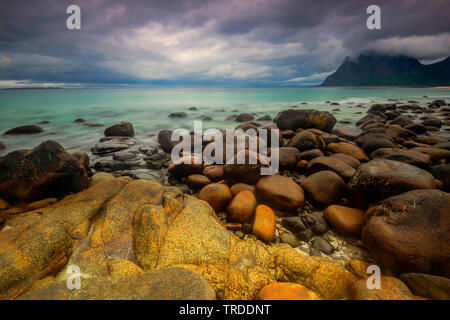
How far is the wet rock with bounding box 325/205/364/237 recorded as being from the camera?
242 cm

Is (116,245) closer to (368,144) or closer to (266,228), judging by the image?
(266,228)

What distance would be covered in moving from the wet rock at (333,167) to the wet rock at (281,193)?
94 centimetres

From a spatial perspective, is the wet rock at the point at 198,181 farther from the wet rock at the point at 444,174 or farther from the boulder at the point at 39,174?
the wet rock at the point at 444,174

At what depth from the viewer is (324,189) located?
302 cm

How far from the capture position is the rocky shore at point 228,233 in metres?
1.60

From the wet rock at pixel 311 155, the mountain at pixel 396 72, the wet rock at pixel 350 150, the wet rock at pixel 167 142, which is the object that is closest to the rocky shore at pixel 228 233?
the wet rock at pixel 311 155

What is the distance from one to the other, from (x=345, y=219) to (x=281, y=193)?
0.88 meters

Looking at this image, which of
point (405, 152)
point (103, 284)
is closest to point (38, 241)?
point (103, 284)

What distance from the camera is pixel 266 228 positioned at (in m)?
2.44

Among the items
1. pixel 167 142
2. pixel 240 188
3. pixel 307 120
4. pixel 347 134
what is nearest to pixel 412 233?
pixel 240 188

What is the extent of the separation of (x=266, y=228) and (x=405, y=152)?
3.69 metres

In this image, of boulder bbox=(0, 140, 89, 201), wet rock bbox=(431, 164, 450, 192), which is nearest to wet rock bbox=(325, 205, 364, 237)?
wet rock bbox=(431, 164, 450, 192)

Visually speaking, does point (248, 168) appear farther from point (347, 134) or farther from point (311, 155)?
point (347, 134)

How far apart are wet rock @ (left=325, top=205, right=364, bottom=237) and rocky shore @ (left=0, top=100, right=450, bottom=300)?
14mm
